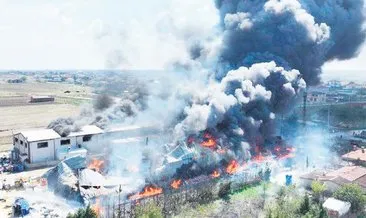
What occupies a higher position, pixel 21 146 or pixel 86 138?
pixel 86 138

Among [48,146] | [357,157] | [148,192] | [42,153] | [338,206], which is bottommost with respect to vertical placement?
[148,192]

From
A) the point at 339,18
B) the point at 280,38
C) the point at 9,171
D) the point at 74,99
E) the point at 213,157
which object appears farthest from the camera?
the point at 74,99

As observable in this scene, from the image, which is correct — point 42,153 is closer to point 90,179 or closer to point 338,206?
point 90,179


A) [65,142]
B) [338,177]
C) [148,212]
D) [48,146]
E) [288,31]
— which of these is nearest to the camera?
[148,212]

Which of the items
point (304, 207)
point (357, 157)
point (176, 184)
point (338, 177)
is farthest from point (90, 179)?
point (357, 157)

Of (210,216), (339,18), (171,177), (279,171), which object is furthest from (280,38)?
(210,216)

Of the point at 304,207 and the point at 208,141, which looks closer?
the point at 304,207

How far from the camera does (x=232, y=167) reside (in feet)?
155

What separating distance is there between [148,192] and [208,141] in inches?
474

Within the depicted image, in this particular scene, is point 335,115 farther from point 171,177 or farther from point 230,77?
point 171,177

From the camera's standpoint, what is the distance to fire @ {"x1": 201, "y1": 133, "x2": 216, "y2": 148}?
1893 inches

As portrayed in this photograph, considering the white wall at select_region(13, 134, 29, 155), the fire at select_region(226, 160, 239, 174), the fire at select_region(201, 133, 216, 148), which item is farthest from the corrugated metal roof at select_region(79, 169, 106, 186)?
the fire at select_region(226, 160, 239, 174)

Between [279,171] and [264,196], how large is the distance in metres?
9.32

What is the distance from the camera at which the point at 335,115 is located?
8438 cm
